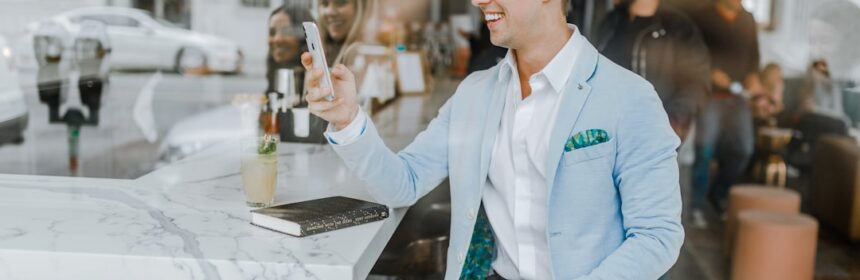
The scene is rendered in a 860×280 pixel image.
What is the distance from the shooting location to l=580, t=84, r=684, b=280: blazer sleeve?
134 cm

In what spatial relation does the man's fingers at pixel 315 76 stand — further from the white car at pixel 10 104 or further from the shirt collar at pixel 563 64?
the white car at pixel 10 104

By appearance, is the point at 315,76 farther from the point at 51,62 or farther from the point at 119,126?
the point at 119,126

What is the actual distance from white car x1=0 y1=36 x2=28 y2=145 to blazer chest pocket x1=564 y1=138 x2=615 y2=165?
344 cm

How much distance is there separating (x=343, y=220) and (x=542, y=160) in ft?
1.16

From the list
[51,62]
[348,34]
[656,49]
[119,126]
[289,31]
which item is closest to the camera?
[656,49]

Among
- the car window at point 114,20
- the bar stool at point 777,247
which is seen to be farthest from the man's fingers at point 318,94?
the car window at point 114,20

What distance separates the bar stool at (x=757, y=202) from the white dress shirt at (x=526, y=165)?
232cm

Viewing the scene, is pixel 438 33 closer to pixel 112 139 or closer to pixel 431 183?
pixel 112 139

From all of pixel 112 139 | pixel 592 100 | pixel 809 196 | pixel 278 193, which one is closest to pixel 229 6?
pixel 112 139

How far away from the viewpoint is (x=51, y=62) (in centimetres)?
455

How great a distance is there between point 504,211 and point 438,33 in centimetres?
386

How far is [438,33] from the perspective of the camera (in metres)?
5.29

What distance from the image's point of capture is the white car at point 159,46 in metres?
5.72

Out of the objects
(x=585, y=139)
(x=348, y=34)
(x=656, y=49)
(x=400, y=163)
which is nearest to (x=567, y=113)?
(x=585, y=139)
